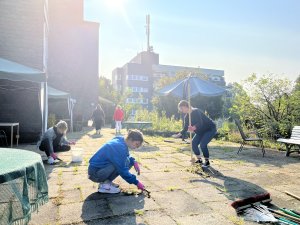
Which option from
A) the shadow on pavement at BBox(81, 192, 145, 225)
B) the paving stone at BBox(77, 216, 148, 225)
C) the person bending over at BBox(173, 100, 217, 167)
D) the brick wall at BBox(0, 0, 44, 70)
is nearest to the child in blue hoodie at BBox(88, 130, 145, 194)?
the shadow on pavement at BBox(81, 192, 145, 225)

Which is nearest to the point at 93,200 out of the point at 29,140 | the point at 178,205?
the point at 178,205

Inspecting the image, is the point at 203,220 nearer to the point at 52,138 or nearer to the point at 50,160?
the point at 50,160

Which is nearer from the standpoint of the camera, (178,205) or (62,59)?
(178,205)

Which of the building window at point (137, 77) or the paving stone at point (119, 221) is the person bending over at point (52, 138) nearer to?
the paving stone at point (119, 221)

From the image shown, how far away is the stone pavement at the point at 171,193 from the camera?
10.4ft

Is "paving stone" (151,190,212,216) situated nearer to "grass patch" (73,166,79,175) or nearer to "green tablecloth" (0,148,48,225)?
"green tablecloth" (0,148,48,225)

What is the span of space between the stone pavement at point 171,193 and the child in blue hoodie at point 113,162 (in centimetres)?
21

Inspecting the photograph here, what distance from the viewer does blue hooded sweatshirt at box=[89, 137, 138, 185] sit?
3566mm

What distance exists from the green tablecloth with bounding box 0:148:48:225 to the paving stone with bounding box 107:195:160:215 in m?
1.24

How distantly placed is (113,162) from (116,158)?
0.25 ft

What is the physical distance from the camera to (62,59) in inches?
1027

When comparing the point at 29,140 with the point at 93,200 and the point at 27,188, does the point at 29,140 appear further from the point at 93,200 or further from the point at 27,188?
the point at 27,188

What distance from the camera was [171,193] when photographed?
4.11 meters

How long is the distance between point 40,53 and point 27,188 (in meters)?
8.99
